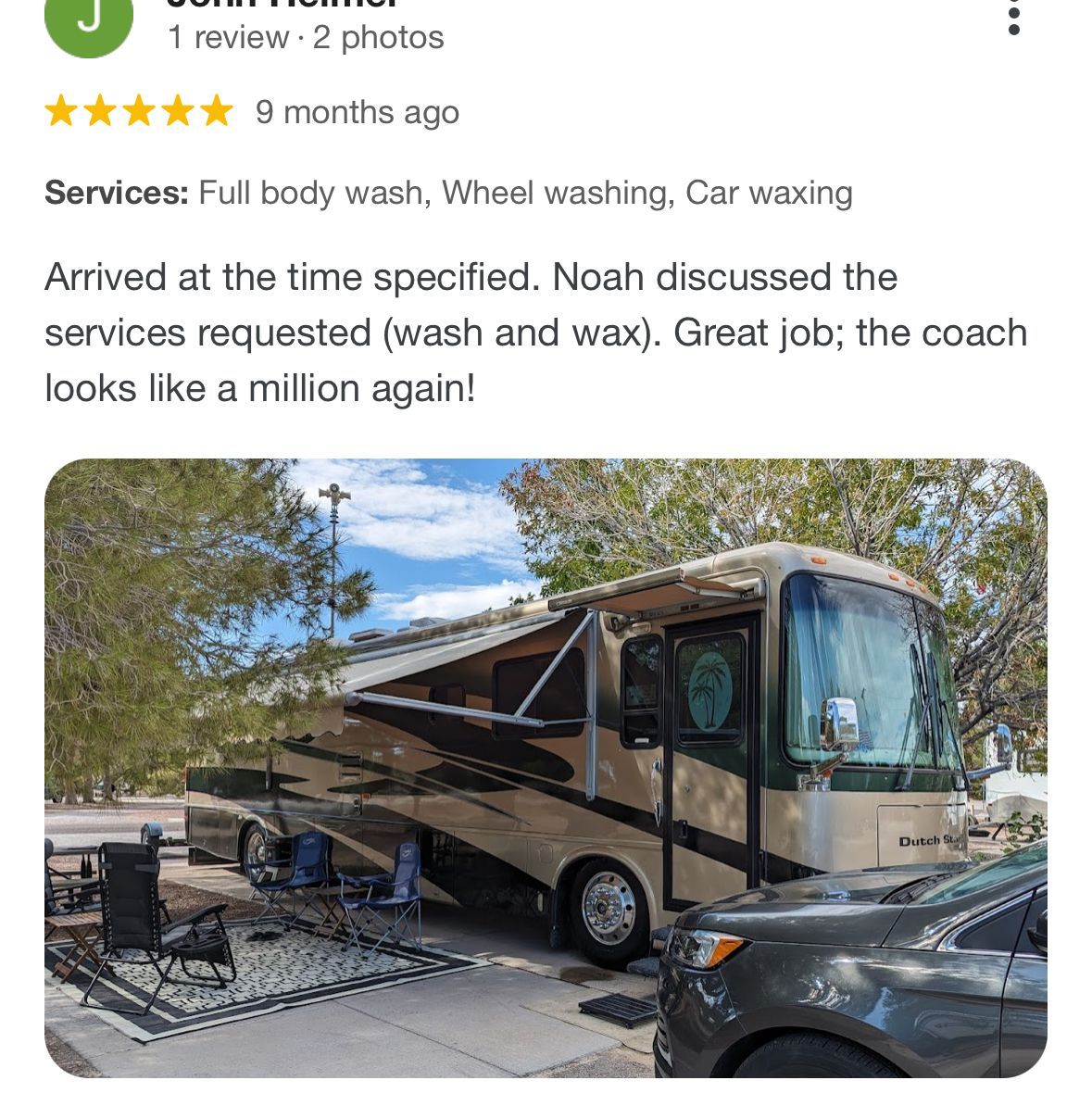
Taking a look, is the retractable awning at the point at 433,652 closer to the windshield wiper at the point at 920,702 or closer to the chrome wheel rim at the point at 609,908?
the chrome wheel rim at the point at 609,908

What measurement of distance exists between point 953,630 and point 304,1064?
6453 millimetres

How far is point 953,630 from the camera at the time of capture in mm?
9180

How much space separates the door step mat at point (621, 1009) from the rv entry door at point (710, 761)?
2.30 ft

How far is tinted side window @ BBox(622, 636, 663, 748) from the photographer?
7.04 metres

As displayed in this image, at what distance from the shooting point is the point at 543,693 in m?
7.87

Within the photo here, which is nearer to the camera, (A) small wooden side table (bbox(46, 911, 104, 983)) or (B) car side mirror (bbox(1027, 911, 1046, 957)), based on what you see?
(B) car side mirror (bbox(1027, 911, 1046, 957))

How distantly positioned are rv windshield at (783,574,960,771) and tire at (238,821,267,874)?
22.9ft

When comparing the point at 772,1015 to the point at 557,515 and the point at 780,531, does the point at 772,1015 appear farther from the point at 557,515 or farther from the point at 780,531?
the point at 557,515

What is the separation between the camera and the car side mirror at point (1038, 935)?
3.00m

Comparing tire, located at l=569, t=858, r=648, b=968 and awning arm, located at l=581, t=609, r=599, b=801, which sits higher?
awning arm, located at l=581, t=609, r=599, b=801

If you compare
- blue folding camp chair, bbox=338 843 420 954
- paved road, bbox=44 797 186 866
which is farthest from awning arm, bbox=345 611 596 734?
paved road, bbox=44 797 186 866

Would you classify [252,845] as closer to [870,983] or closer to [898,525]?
[898,525]

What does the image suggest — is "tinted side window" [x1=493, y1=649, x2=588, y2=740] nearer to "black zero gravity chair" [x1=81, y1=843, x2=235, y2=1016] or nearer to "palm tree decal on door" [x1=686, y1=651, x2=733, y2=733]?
"palm tree decal on door" [x1=686, y1=651, x2=733, y2=733]

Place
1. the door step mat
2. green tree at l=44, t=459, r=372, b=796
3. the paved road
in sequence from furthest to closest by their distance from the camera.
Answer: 1. the paved road
2. the door step mat
3. green tree at l=44, t=459, r=372, b=796
